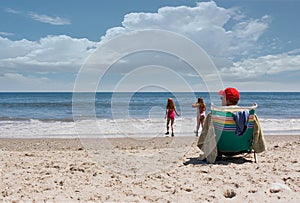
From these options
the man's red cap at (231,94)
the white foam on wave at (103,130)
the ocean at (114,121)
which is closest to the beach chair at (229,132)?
the man's red cap at (231,94)

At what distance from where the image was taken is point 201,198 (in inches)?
149

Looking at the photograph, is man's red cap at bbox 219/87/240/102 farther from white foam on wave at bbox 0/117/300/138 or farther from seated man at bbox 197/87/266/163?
white foam on wave at bbox 0/117/300/138

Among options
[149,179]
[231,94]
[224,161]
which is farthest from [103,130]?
[149,179]

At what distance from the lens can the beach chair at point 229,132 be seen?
5.31 meters

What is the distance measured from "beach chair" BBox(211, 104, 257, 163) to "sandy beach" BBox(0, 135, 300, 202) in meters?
0.27

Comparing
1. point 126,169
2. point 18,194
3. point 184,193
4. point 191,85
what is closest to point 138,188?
point 184,193

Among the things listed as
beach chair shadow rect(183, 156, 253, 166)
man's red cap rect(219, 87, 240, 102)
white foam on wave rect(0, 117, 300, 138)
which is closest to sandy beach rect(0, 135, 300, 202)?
beach chair shadow rect(183, 156, 253, 166)

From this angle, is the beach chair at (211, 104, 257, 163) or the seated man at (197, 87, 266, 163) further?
the seated man at (197, 87, 266, 163)

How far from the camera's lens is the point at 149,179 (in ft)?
14.8

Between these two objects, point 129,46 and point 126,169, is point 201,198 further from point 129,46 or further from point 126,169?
point 129,46

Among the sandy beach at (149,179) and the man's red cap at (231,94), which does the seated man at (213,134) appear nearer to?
the man's red cap at (231,94)

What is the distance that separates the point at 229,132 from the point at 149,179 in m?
1.77

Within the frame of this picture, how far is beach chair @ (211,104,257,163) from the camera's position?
531cm

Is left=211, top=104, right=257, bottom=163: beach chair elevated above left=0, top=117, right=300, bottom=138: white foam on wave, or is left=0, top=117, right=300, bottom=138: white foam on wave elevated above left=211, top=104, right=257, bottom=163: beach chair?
left=211, top=104, right=257, bottom=163: beach chair
